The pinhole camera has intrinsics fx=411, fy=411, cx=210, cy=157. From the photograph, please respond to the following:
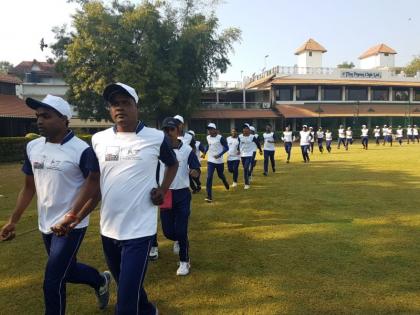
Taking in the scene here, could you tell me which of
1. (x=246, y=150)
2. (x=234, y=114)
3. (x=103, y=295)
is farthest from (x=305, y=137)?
(x=234, y=114)

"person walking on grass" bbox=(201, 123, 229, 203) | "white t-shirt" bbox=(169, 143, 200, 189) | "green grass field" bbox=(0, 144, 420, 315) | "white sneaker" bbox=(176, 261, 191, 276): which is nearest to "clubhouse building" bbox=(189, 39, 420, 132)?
"person walking on grass" bbox=(201, 123, 229, 203)

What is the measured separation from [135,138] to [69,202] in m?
0.76

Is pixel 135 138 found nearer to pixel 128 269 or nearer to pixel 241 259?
pixel 128 269

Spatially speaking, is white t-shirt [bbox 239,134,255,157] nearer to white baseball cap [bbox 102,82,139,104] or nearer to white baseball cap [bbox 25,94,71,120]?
white baseball cap [bbox 25,94,71,120]

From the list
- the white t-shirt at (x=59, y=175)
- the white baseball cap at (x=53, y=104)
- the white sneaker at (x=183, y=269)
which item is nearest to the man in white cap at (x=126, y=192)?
the white t-shirt at (x=59, y=175)

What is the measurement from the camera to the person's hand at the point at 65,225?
10.1ft

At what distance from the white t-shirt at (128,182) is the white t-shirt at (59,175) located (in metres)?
0.19

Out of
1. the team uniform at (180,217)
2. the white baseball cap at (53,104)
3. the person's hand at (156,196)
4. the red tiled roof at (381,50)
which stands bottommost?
the team uniform at (180,217)

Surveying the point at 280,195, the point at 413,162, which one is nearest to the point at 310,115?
the point at 413,162

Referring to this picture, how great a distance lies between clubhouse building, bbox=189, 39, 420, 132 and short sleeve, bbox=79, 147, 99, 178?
131ft

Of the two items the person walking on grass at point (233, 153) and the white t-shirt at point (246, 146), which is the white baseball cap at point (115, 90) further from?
the white t-shirt at point (246, 146)

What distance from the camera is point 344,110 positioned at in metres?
47.6

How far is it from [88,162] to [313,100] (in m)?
48.3

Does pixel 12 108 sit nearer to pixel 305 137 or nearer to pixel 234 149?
pixel 305 137
